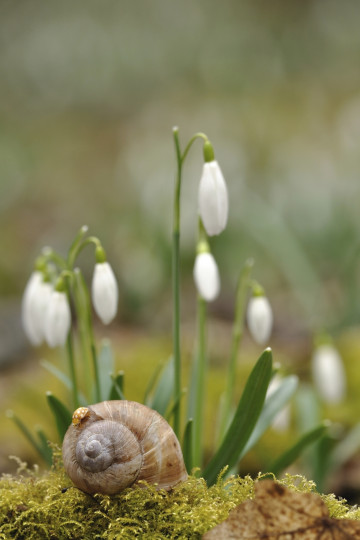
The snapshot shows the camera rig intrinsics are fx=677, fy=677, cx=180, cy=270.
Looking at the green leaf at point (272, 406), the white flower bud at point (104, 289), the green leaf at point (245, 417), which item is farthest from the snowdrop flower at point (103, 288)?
the green leaf at point (272, 406)

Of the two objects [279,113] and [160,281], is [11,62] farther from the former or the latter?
[160,281]

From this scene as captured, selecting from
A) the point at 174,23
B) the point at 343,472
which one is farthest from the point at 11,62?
the point at 343,472

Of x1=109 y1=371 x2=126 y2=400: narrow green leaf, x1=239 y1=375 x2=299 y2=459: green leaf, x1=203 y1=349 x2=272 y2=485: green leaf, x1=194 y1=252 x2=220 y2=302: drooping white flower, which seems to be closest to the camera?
x1=203 y1=349 x2=272 y2=485: green leaf

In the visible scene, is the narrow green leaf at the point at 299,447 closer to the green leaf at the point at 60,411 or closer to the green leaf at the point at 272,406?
the green leaf at the point at 272,406

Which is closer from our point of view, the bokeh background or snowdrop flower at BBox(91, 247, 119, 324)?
snowdrop flower at BBox(91, 247, 119, 324)

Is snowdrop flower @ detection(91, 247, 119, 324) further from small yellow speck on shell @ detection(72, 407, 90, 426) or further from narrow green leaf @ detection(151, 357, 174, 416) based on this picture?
small yellow speck on shell @ detection(72, 407, 90, 426)

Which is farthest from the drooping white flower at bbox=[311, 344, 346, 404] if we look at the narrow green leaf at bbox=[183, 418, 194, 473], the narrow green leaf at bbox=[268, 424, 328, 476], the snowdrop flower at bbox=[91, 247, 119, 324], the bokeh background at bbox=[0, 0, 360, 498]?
the snowdrop flower at bbox=[91, 247, 119, 324]

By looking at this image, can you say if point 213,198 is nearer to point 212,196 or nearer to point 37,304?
point 212,196

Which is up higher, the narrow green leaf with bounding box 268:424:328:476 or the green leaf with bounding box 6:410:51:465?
the green leaf with bounding box 6:410:51:465
